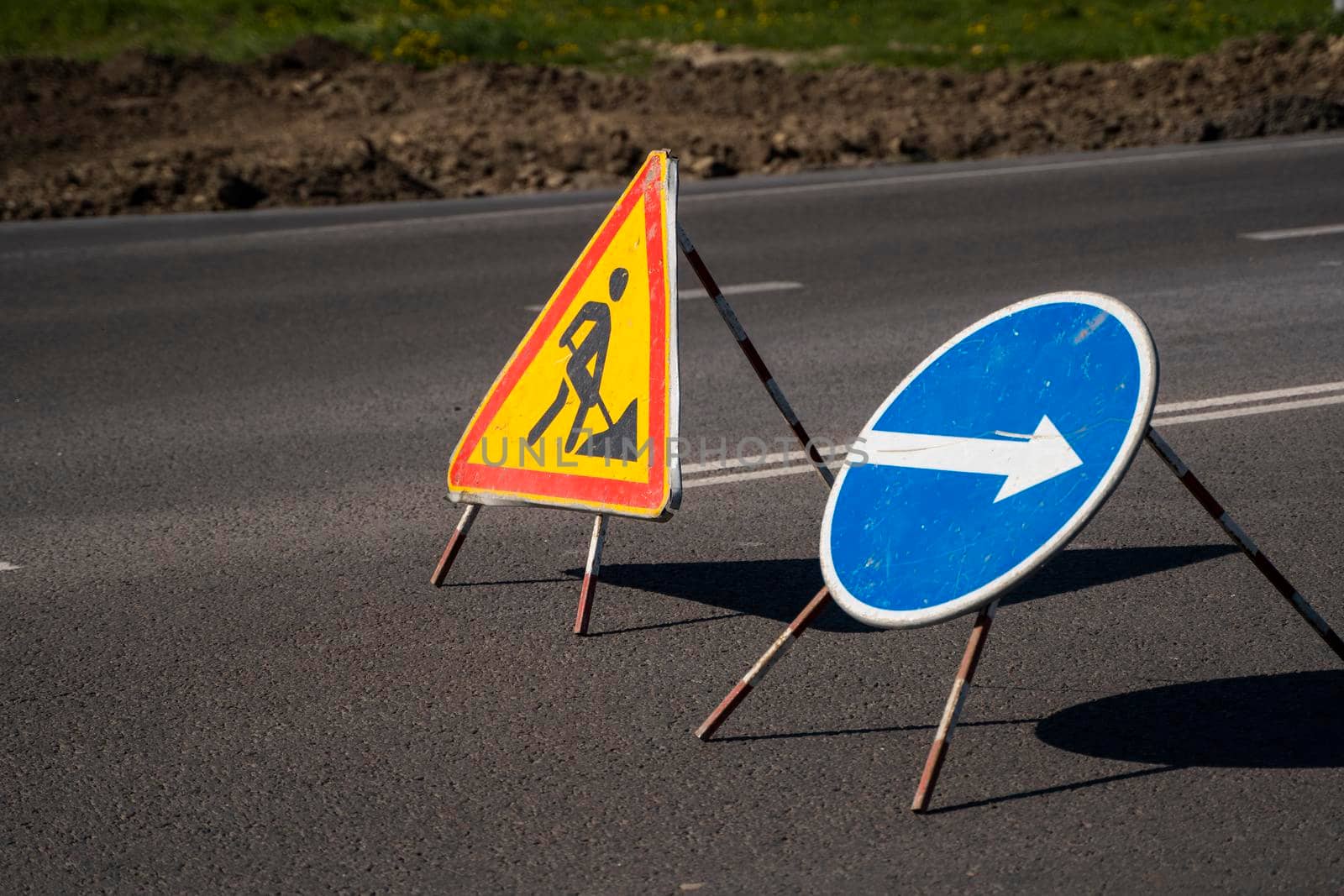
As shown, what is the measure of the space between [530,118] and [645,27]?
7420 mm

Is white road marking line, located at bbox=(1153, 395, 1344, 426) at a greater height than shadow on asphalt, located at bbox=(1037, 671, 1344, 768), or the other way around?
shadow on asphalt, located at bbox=(1037, 671, 1344, 768)

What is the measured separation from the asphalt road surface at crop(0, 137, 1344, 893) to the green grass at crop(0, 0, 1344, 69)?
13960mm

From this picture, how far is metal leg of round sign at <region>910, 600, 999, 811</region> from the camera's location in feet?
12.1

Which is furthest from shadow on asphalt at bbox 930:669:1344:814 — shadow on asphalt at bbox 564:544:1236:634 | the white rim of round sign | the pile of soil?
the pile of soil

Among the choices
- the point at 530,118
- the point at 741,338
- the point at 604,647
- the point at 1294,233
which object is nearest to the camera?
the point at 604,647

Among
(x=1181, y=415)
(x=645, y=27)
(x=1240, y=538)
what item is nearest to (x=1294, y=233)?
(x=1181, y=415)

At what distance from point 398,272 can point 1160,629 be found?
7049 mm

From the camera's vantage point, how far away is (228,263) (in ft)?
36.3

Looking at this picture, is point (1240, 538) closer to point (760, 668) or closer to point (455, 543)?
point (760, 668)

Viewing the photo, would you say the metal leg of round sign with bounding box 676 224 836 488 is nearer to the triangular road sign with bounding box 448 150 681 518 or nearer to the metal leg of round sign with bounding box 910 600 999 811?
the triangular road sign with bounding box 448 150 681 518

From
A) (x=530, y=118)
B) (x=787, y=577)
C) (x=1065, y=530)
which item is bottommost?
(x=530, y=118)

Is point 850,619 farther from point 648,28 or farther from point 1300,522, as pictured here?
point 648,28

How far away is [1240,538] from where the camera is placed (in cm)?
400

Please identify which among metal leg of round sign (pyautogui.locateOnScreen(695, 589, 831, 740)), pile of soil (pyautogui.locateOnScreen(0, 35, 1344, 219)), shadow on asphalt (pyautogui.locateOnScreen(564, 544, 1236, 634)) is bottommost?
pile of soil (pyautogui.locateOnScreen(0, 35, 1344, 219))
